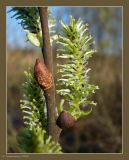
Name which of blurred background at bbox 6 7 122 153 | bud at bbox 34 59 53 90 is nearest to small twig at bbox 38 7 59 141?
bud at bbox 34 59 53 90

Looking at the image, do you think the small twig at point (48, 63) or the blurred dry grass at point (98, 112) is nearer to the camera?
the small twig at point (48, 63)

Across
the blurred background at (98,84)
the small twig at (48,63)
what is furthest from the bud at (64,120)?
the blurred background at (98,84)

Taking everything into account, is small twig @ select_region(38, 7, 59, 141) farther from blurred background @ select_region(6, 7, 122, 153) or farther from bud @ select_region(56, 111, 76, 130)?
blurred background @ select_region(6, 7, 122, 153)

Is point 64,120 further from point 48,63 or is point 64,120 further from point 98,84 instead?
point 98,84

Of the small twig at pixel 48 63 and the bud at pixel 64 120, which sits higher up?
the small twig at pixel 48 63

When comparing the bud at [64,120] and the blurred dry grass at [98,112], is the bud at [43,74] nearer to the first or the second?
the bud at [64,120]

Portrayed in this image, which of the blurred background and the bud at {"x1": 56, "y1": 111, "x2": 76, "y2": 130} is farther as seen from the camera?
the blurred background

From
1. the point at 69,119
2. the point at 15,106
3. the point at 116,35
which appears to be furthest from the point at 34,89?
the point at 116,35
